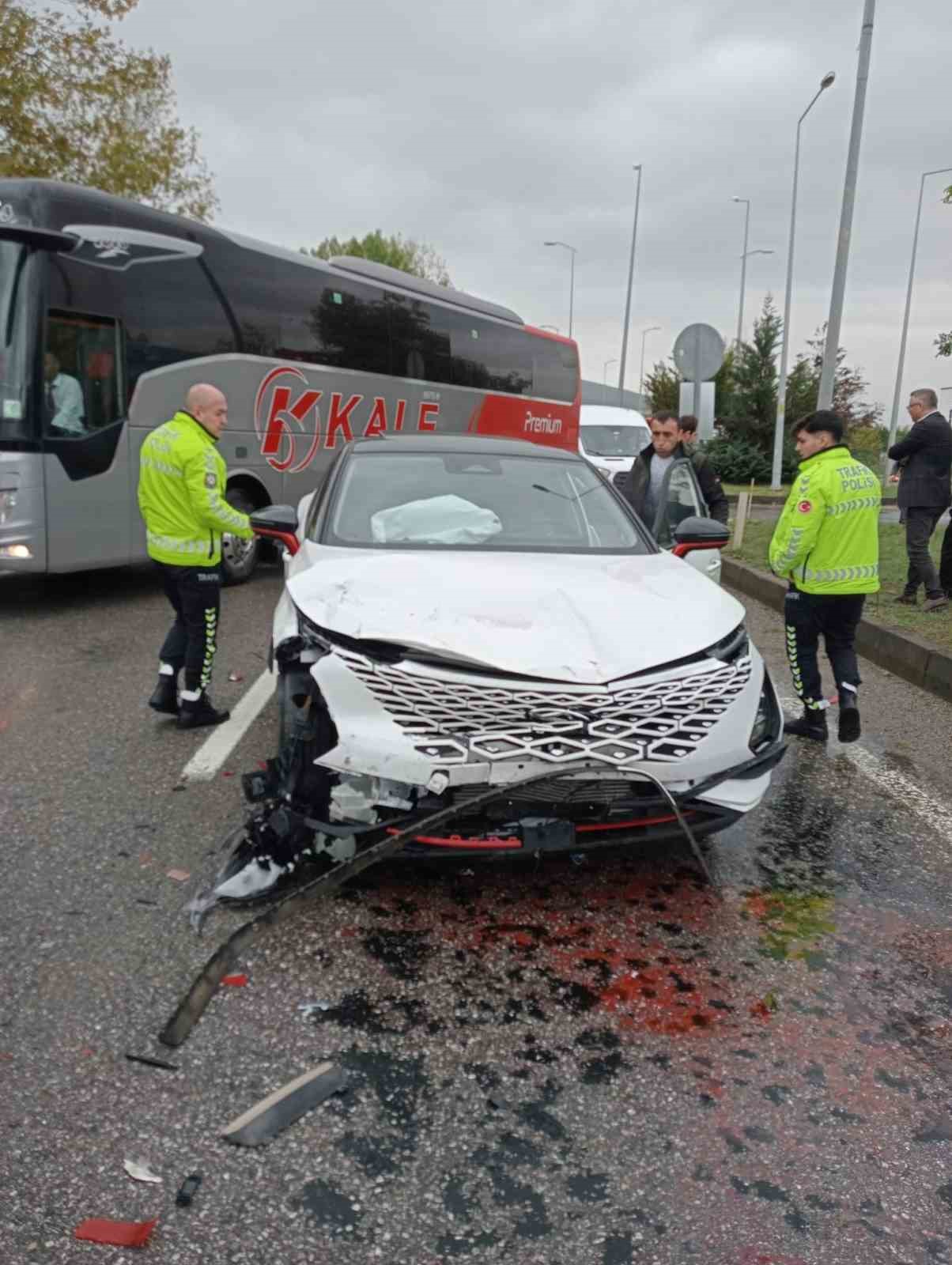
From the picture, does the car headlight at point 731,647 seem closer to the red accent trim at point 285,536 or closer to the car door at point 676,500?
the red accent trim at point 285,536

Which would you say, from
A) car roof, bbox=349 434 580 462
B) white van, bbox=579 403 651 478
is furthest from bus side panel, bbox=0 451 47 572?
white van, bbox=579 403 651 478

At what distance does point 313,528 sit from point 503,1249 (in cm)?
326

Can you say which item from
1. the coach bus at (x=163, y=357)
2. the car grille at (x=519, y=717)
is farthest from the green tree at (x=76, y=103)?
the car grille at (x=519, y=717)

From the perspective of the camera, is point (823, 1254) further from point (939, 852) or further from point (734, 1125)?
point (939, 852)

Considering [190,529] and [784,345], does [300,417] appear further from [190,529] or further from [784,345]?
[784,345]

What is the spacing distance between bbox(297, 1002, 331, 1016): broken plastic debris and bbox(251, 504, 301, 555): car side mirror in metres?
2.47

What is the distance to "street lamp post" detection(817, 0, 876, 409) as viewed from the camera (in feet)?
47.0

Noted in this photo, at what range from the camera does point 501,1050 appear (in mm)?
2697

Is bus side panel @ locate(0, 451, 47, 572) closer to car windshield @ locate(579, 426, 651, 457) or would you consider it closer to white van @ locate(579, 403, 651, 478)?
white van @ locate(579, 403, 651, 478)

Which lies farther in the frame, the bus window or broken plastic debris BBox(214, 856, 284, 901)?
the bus window

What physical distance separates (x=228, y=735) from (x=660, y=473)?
11.7 feet

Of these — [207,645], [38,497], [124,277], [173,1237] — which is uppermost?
[124,277]

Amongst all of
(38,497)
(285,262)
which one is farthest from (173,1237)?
(285,262)

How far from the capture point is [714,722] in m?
3.31
